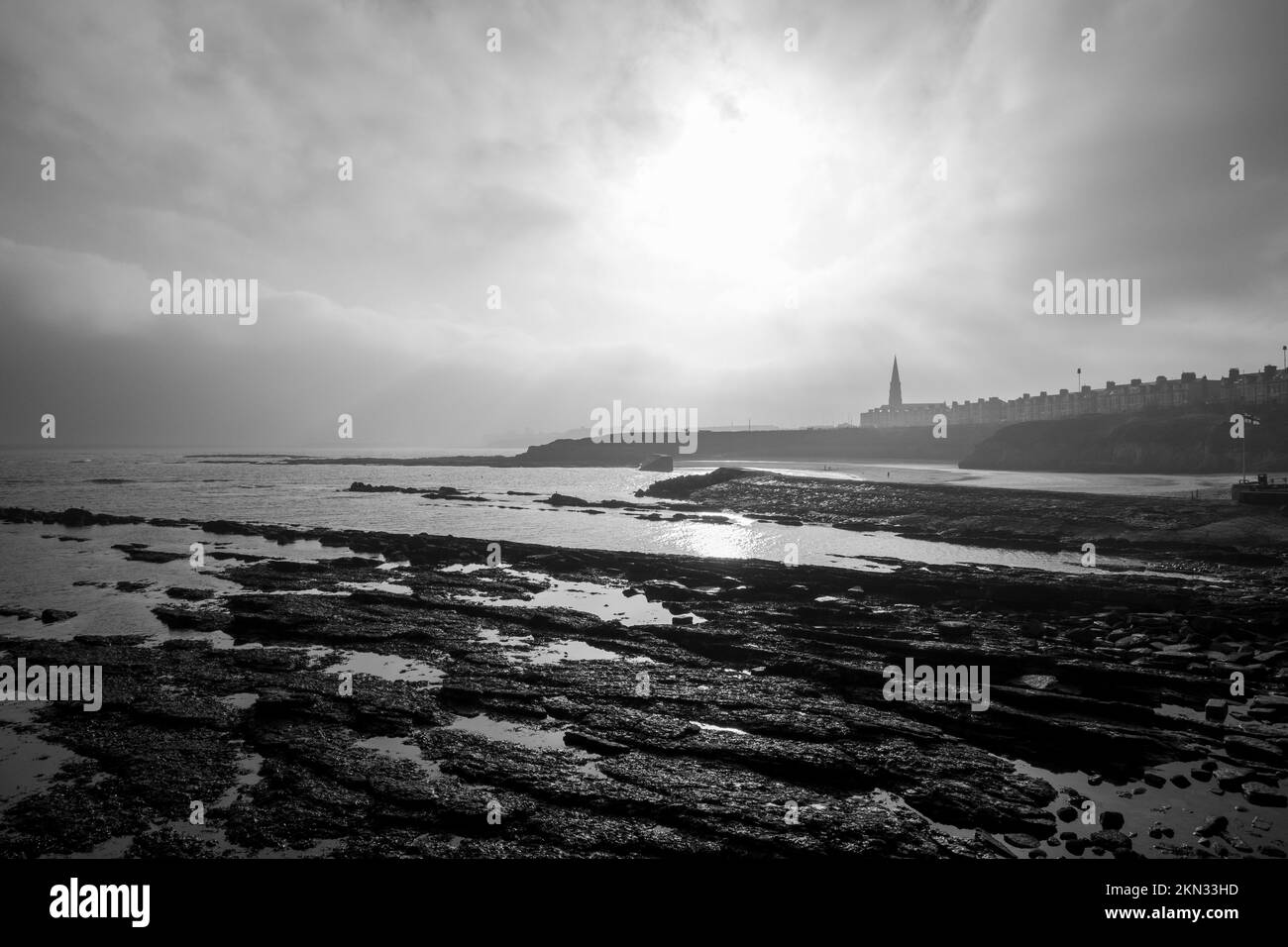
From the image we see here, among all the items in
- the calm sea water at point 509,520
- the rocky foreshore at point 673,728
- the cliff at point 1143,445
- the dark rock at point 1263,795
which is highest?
the cliff at point 1143,445

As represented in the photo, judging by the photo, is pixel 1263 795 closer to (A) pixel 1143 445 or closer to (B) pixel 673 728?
(B) pixel 673 728

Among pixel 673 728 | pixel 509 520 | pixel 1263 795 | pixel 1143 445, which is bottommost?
pixel 1263 795

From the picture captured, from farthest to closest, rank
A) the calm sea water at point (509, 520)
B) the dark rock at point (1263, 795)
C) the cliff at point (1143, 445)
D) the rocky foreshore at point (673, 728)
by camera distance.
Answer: the cliff at point (1143, 445) → the calm sea water at point (509, 520) → the dark rock at point (1263, 795) → the rocky foreshore at point (673, 728)

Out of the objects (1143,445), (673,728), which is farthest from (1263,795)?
(1143,445)

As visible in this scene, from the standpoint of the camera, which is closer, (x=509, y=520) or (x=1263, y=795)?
(x=1263, y=795)

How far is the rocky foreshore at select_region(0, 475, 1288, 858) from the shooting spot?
344 inches

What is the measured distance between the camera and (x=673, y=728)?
1220cm

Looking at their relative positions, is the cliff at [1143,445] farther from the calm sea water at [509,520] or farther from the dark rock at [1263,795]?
the dark rock at [1263,795]

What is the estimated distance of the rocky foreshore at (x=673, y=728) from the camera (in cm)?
873

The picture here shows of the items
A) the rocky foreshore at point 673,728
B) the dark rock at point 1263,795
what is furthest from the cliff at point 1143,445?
the dark rock at point 1263,795

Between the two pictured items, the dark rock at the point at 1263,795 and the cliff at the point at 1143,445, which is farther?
the cliff at the point at 1143,445

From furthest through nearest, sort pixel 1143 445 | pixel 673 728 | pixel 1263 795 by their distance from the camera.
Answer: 1. pixel 1143 445
2. pixel 673 728
3. pixel 1263 795
